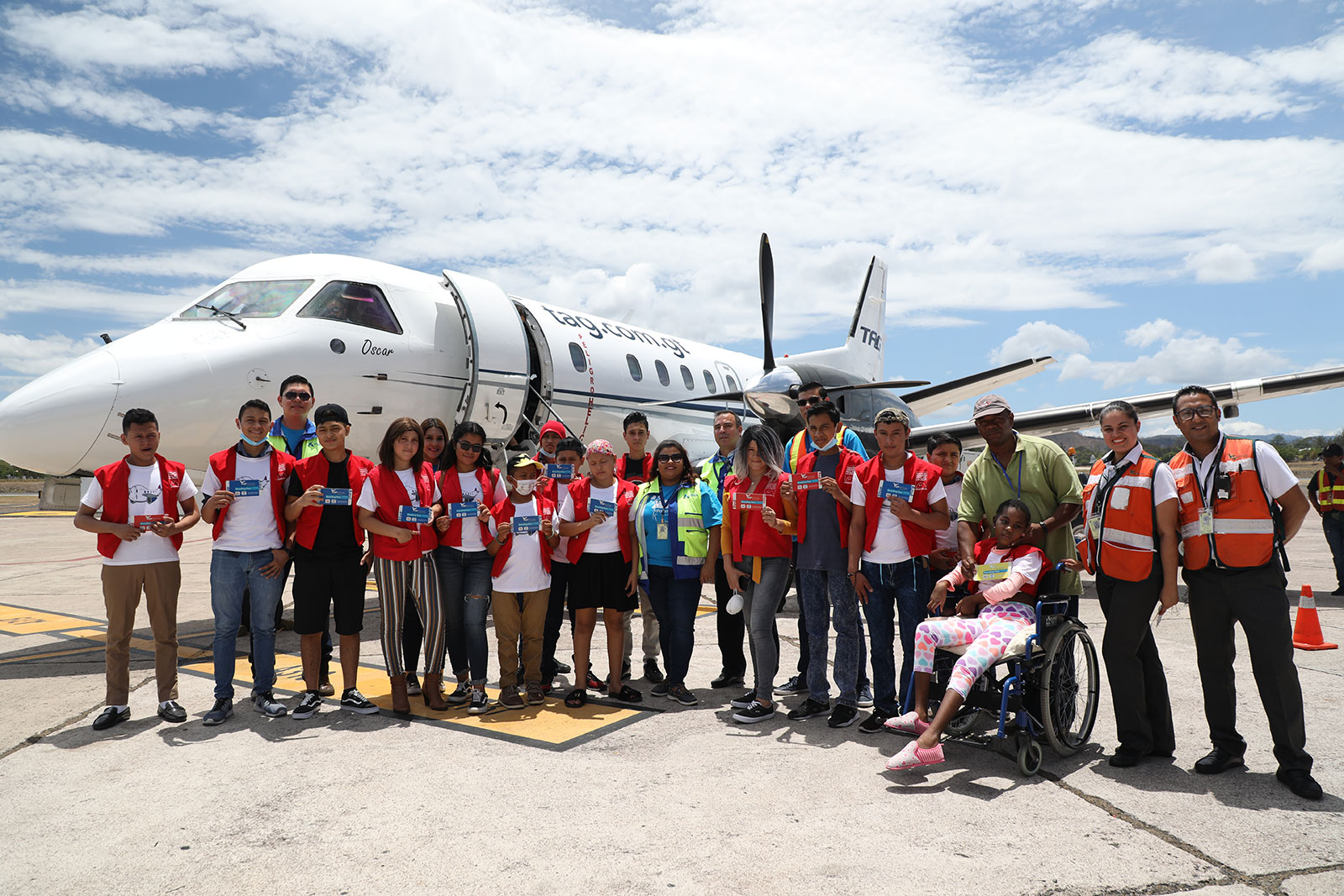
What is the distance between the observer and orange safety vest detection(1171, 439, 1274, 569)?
13.2 feet

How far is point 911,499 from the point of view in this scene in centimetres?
505

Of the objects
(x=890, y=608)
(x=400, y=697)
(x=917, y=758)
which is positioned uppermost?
(x=890, y=608)

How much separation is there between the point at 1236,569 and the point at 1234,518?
0.83 feet

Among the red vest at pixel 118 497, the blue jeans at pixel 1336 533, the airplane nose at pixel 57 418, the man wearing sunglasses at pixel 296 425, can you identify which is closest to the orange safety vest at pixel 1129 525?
the man wearing sunglasses at pixel 296 425

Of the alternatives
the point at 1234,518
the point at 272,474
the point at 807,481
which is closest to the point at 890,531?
the point at 807,481

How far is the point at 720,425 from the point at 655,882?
3705 mm

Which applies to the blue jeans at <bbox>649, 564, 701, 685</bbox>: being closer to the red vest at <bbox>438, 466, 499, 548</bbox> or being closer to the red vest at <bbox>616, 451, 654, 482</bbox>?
the red vest at <bbox>616, 451, 654, 482</bbox>

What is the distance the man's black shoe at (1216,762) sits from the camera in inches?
161

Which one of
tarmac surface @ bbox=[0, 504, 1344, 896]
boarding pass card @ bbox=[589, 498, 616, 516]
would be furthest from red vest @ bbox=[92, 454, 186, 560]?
boarding pass card @ bbox=[589, 498, 616, 516]

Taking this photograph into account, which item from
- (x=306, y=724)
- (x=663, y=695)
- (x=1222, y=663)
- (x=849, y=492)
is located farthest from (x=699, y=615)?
(x=1222, y=663)

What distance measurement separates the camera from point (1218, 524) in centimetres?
412

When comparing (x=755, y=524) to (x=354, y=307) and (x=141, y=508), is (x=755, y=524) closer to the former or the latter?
(x=141, y=508)

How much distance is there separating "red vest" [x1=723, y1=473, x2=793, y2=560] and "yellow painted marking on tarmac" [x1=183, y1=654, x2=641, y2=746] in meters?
1.28

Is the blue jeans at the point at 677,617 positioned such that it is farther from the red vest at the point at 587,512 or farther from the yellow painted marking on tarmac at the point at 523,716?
the yellow painted marking on tarmac at the point at 523,716
